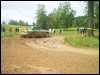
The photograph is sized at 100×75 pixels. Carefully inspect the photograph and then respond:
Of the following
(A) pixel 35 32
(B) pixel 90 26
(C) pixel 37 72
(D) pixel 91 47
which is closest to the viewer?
(C) pixel 37 72

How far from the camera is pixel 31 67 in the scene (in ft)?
20.5

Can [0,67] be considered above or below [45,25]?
below

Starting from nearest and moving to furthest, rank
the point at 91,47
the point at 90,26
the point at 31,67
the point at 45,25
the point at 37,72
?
the point at 37,72, the point at 31,67, the point at 91,47, the point at 90,26, the point at 45,25

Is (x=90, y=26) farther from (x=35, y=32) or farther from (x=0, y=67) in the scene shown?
(x=0, y=67)

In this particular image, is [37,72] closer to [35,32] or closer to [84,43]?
[84,43]

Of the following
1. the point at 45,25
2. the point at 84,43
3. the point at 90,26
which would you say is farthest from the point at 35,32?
the point at 45,25

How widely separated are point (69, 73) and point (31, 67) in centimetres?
162

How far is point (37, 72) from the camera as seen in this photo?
5695 mm

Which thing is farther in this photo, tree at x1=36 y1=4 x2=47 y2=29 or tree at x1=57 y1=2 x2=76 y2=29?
tree at x1=36 y1=4 x2=47 y2=29

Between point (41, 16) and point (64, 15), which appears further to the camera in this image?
point (41, 16)

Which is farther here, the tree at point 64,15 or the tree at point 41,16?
the tree at point 41,16

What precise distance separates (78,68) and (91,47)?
6185mm

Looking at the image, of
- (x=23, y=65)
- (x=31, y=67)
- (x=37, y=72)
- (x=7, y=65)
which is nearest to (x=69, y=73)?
(x=37, y=72)

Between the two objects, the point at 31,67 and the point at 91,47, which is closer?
the point at 31,67
